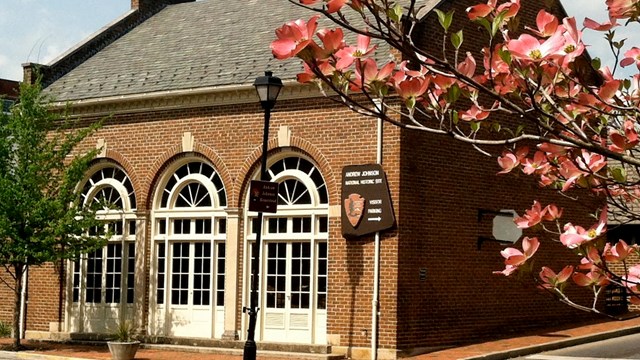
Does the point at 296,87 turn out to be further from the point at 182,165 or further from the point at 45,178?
the point at 45,178

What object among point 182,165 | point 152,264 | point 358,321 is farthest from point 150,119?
point 358,321

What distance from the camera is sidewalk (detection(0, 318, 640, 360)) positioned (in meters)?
19.8

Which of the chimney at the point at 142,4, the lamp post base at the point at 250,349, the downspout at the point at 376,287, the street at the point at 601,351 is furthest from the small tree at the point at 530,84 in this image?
the chimney at the point at 142,4

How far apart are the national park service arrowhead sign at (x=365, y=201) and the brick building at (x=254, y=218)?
0.67 ft

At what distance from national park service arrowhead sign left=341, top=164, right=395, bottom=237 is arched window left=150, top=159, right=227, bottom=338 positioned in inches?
135

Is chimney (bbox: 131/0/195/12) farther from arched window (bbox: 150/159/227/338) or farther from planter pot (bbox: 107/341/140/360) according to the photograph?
planter pot (bbox: 107/341/140/360)

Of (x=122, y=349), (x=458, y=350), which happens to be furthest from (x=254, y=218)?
(x=458, y=350)

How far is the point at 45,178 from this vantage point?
910 inches

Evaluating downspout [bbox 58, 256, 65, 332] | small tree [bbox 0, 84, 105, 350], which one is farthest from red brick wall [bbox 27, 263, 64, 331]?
small tree [bbox 0, 84, 105, 350]

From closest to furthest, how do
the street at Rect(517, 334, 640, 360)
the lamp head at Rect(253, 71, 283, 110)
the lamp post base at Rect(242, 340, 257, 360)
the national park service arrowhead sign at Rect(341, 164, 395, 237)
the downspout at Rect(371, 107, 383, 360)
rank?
the lamp post base at Rect(242, 340, 257, 360)
the lamp head at Rect(253, 71, 283, 110)
the street at Rect(517, 334, 640, 360)
the downspout at Rect(371, 107, 383, 360)
the national park service arrowhead sign at Rect(341, 164, 395, 237)

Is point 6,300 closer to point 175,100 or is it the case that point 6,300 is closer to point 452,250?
point 175,100

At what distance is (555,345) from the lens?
20672mm

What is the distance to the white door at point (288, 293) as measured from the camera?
21500 mm

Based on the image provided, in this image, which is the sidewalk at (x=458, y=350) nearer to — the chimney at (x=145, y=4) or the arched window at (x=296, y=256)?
the arched window at (x=296, y=256)
